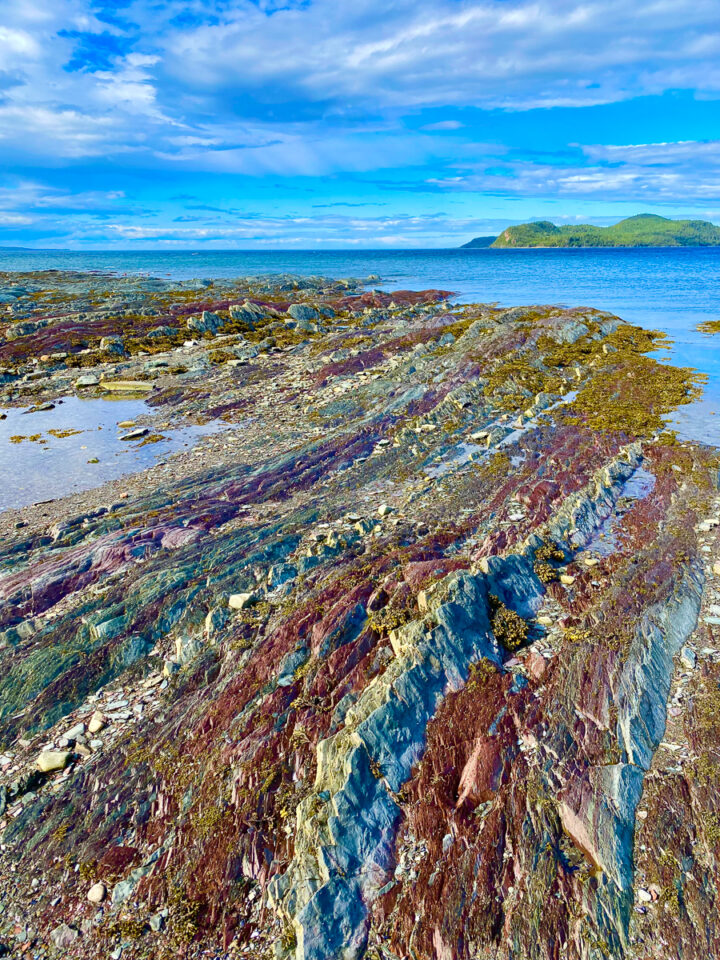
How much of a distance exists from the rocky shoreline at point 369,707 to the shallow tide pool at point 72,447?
2124mm

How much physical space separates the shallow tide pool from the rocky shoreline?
2124mm

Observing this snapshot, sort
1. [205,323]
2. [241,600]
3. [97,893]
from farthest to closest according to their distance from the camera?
[205,323]
[241,600]
[97,893]

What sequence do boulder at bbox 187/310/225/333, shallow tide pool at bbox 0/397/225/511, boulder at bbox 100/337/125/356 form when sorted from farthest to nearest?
boulder at bbox 187/310/225/333 → boulder at bbox 100/337/125/356 → shallow tide pool at bbox 0/397/225/511

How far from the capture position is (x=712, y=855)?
25.9 ft

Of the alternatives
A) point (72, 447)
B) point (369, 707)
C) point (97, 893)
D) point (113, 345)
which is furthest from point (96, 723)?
point (113, 345)

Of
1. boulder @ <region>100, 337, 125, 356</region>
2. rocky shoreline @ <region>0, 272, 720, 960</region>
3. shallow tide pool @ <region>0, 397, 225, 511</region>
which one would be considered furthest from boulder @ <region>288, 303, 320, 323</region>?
rocky shoreline @ <region>0, 272, 720, 960</region>

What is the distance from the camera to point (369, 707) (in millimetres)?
10102

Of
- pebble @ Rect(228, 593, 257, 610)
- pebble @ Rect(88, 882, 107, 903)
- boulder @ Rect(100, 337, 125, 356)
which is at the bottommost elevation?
boulder @ Rect(100, 337, 125, 356)

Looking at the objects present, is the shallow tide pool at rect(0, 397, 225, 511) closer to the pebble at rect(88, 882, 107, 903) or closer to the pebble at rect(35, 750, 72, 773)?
the pebble at rect(35, 750, 72, 773)

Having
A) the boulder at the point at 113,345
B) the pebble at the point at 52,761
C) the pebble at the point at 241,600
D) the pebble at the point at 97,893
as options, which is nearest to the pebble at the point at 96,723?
the pebble at the point at 52,761

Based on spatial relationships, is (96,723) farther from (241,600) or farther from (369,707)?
(369,707)

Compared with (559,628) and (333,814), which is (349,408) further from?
(333,814)

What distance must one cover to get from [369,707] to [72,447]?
24094mm

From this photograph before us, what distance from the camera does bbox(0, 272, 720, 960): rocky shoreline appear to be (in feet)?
25.3
